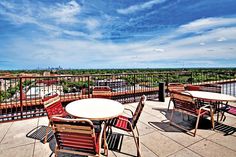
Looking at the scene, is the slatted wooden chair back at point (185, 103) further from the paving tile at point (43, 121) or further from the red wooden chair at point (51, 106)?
the paving tile at point (43, 121)

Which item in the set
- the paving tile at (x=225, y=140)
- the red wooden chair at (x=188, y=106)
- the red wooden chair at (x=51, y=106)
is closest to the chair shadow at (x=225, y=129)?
the paving tile at (x=225, y=140)

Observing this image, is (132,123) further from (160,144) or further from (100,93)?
(100,93)

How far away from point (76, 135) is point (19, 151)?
5.02ft

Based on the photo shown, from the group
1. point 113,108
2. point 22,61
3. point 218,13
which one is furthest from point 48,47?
point 113,108

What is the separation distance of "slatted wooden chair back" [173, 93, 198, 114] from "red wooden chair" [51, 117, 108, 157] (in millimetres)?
2214

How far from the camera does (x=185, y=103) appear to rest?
318 centimetres

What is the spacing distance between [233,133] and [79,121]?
339 cm

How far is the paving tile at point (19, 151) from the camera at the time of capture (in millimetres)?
2240

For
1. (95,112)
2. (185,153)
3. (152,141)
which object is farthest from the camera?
(152,141)

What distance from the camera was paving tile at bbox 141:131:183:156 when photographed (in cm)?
237

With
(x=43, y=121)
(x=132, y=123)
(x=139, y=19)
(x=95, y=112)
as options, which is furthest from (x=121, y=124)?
(x=139, y=19)

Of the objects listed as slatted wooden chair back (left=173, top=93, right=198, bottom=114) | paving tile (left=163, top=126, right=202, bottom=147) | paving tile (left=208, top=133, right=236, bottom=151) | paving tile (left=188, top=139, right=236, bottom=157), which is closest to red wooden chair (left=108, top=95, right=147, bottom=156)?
paving tile (left=163, top=126, right=202, bottom=147)

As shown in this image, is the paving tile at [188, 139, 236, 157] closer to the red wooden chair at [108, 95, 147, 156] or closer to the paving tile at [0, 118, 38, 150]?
the red wooden chair at [108, 95, 147, 156]

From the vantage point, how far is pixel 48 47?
76.4ft
